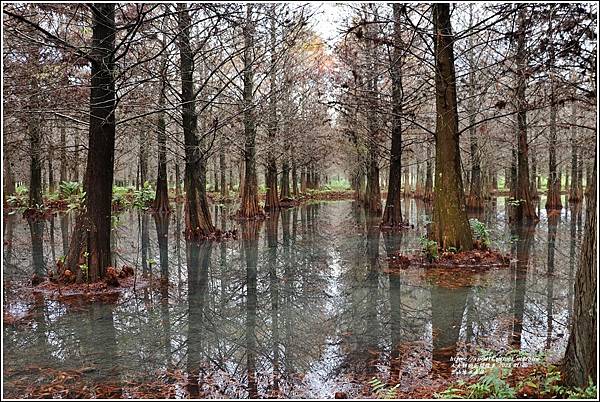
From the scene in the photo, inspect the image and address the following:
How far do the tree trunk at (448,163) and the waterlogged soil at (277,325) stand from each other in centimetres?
92

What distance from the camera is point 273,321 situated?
225 inches

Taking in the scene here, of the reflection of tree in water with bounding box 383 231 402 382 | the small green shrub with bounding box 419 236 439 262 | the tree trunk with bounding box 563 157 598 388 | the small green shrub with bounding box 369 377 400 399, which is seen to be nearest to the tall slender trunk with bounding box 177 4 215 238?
the reflection of tree in water with bounding box 383 231 402 382

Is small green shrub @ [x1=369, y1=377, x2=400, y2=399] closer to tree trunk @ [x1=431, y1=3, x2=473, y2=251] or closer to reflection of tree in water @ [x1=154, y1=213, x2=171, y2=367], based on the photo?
reflection of tree in water @ [x1=154, y1=213, x2=171, y2=367]

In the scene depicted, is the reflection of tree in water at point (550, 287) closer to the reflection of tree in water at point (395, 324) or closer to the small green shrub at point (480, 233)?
the small green shrub at point (480, 233)

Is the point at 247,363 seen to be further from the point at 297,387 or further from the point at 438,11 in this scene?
the point at 438,11

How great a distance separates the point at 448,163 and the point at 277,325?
566cm

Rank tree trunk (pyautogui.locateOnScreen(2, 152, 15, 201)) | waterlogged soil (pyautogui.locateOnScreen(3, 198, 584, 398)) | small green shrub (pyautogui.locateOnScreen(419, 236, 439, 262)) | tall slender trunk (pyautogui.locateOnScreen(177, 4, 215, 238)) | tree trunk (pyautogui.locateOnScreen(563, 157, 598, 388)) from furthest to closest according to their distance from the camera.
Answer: tall slender trunk (pyautogui.locateOnScreen(177, 4, 215, 238)), tree trunk (pyautogui.locateOnScreen(2, 152, 15, 201)), small green shrub (pyautogui.locateOnScreen(419, 236, 439, 262)), waterlogged soil (pyautogui.locateOnScreen(3, 198, 584, 398)), tree trunk (pyautogui.locateOnScreen(563, 157, 598, 388))

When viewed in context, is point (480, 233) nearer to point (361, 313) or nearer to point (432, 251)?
point (432, 251)

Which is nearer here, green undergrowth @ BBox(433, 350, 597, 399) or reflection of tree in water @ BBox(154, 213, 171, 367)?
green undergrowth @ BBox(433, 350, 597, 399)

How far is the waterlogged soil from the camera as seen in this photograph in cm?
398

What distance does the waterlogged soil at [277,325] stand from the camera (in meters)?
3.98

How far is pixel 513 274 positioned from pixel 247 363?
18.5 ft

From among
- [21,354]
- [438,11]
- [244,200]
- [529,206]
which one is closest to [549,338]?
[21,354]

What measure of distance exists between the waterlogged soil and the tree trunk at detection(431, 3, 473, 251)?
3.02ft
